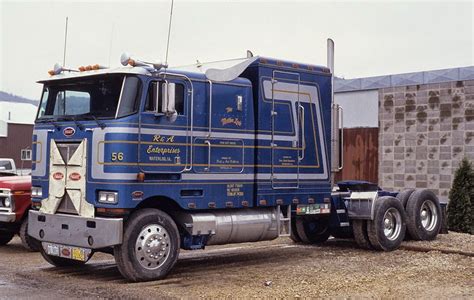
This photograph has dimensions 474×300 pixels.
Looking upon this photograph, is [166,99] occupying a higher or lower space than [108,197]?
higher

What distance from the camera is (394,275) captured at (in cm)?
1077

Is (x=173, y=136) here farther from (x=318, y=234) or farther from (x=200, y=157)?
(x=318, y=234)

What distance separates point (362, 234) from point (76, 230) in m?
6.16

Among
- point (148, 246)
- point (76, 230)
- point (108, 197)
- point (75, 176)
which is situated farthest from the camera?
point (75, 176)

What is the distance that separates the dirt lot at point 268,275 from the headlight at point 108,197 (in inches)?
47.4

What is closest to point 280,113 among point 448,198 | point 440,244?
point 440,244

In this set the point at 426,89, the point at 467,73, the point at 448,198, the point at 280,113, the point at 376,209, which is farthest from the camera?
the point at 467,73

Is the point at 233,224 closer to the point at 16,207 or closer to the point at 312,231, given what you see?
the point at 312,231

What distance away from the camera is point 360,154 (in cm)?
2161

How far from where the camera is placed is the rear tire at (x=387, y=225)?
13758mm

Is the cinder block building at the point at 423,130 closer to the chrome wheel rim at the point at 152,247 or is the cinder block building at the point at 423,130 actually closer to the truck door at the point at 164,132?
the truck door at the point at 164,132

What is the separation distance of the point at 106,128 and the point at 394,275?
4.96 metres

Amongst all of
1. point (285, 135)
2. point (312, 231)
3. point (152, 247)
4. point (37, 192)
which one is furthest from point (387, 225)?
point (37, 192)

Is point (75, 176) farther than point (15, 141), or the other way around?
point (15, 141)
